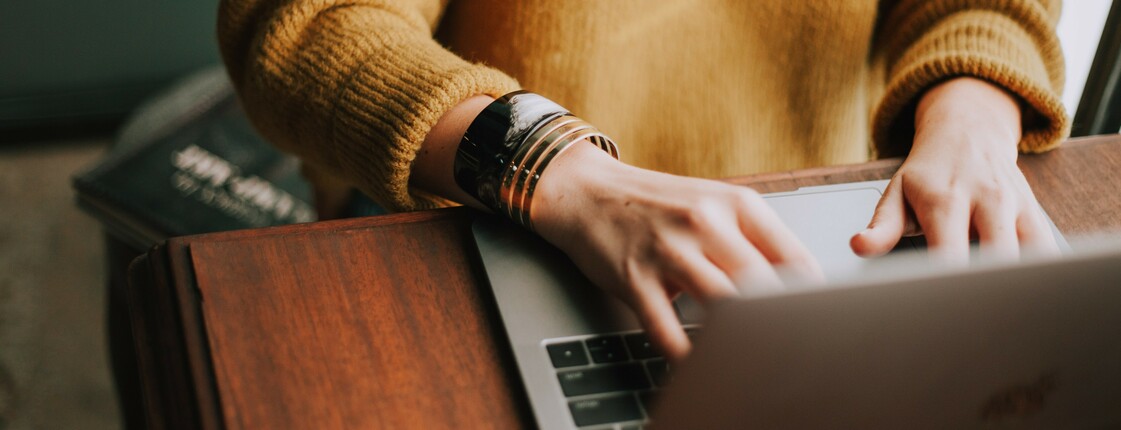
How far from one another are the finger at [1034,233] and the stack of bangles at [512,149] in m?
0.27

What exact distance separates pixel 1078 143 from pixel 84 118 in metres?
1.90

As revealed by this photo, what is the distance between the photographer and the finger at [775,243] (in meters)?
0.45

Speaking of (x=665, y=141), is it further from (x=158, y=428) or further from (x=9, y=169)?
(x=9, y=169)

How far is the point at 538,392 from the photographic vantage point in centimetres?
41

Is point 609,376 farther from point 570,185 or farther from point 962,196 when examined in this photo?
point 962,196

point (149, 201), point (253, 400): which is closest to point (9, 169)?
point (149, 201)

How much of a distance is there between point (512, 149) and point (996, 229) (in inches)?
11.8

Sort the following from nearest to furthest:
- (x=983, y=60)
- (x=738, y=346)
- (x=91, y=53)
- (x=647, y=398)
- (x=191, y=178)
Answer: (x=738, y=346) < (x=647, y=398) < (x=983, y=60) < (x=191, y=178) < (x=91, y=53)

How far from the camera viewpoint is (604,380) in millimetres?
422

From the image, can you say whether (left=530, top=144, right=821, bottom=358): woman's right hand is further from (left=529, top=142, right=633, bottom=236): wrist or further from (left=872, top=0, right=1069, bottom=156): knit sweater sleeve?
(left=872, top=0, right=1069, bottom=156): knit sweater sleeve

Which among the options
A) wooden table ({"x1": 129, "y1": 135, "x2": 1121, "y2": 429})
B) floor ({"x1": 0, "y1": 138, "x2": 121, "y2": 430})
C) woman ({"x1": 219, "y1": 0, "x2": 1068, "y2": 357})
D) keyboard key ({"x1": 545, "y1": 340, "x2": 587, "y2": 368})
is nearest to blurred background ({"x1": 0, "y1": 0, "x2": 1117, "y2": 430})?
floor ({"x1": 0, "y1": 138, "x2": 121, "y2": 430})

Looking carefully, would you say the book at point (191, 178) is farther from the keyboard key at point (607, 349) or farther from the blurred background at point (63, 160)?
the keyboard key at point (607, 349)

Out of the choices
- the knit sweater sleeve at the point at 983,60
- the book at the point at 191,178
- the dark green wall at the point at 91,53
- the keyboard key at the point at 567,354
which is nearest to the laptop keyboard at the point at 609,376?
the keyboard key at the point at 567,354

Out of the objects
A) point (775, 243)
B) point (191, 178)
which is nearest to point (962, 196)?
point (775, 243)
